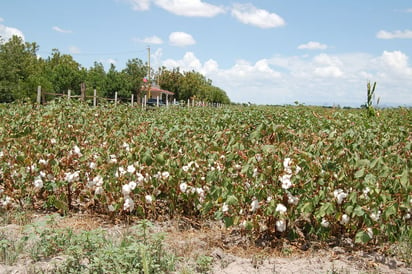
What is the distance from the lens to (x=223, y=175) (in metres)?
3.46

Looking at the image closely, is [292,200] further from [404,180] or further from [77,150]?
[77,150]

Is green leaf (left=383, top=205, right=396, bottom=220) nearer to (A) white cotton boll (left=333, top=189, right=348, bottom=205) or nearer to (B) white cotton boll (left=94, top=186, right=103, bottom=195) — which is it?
(A) white cotton boll (left=333, top=189, right=348, bottom=205)

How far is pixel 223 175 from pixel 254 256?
0.64 metres

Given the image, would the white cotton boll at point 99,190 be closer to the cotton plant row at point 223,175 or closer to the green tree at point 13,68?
the cotton plant row at point 223,175

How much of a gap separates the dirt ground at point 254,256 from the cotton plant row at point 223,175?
15 centimetres

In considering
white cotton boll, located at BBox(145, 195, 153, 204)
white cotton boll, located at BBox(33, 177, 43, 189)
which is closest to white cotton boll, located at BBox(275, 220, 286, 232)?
white cotton boll, located at BBox(145, 195, 153, 204)

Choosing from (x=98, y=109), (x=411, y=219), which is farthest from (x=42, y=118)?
(x=411, y=219)

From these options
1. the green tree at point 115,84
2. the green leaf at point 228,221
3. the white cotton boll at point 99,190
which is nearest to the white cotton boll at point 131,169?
the white cotton boll at point 99,190

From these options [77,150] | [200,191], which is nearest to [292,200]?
[200,191]

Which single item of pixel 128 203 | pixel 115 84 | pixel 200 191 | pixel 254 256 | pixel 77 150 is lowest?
pixel 254 256

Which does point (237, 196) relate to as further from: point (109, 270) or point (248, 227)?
point (109, 270)

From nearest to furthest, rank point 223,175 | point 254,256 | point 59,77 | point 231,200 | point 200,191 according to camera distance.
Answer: point 231,200 → point 254,256 → point 223,175 → point 200,191 → point 59,77

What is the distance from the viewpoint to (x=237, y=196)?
11.1 ft

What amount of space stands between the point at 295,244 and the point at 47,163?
2.35 m
